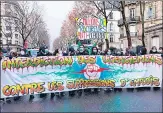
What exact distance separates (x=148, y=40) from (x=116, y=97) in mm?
29131

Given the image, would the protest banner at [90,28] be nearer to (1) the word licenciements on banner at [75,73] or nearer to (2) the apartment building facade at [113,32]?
(1) the word licenciements on banner at [75,73]

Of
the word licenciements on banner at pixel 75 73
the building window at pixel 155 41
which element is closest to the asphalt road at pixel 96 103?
the word licenciements on banner at pixel 75 73

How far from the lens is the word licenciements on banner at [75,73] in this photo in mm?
9305

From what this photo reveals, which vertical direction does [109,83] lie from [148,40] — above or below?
below

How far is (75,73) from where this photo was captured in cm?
1052

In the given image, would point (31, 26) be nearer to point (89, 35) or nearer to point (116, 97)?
point (89, 35)

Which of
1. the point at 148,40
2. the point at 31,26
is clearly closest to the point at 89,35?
the point at 148,40

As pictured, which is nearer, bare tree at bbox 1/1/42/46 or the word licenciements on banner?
the word licenciements on banner

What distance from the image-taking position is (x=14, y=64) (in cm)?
939

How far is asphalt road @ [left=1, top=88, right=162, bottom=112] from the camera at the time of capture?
25.7 ft

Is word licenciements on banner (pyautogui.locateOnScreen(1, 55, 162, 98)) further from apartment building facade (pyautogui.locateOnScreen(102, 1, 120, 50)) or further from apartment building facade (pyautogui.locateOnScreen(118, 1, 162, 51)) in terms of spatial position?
apartment building facade (pyautogui.locateOnScreen(102, 1, 120, 50))

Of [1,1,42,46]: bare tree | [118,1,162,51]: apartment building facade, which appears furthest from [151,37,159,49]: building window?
[1,1,42,46]: bare tree

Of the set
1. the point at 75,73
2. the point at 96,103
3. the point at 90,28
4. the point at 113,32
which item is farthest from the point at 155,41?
the point at 113,32

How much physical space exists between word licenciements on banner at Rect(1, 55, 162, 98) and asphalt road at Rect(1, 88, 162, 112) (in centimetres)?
40
